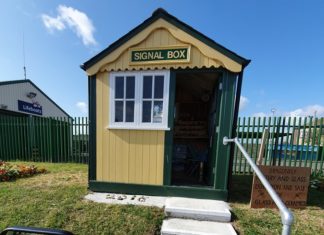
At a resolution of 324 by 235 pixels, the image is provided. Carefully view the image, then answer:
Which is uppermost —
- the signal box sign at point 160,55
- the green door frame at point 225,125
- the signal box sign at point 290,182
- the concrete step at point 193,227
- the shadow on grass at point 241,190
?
the signal box sign at point 160,55

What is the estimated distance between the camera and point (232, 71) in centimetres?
347

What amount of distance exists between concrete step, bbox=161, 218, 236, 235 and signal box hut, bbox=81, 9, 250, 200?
2.44 feet

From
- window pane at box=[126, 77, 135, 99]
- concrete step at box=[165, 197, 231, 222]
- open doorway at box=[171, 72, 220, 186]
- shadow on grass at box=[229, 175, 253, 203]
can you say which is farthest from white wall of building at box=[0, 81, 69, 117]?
shadow on grass at box=[229, 175, 253, 203]

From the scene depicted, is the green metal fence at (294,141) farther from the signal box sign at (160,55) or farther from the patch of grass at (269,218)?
the signal box sign at (160,55)

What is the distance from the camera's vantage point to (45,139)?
26.1 ft

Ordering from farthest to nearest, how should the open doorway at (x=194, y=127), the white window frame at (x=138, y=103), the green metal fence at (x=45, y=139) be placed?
the green metal fence at (x=45, y=139) → the open doorway at (x=194, y=127) → the white window frame at (x=138, y=103)

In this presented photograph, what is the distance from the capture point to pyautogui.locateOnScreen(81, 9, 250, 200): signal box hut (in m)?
3.56

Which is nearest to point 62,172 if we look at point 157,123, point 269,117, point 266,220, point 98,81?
point 98,81

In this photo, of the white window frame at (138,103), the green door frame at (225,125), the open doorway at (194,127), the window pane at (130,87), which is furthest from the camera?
the open doorway at (194,127)

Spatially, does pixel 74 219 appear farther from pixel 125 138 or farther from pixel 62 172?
pixel 62 172

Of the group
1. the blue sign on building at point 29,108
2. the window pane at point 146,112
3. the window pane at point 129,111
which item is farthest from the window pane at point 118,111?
the blue sign on building at point 29,108

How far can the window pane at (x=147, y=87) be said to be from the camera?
377cm

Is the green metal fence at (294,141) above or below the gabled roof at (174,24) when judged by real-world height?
below

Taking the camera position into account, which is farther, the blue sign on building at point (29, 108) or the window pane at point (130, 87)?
the blue sign on building at point (29, 108)
